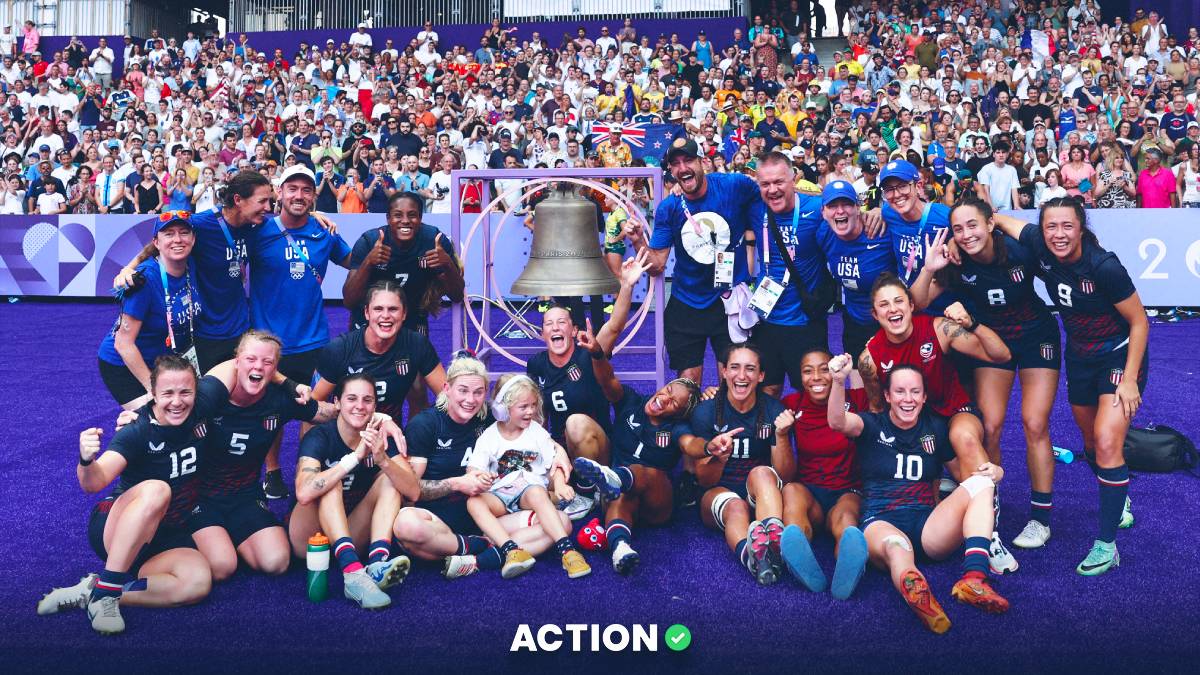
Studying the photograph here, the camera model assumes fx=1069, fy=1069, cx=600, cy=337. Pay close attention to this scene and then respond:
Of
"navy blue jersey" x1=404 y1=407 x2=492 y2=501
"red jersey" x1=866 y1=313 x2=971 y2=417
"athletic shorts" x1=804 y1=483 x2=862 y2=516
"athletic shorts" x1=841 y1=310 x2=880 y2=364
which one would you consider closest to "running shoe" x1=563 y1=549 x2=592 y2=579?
"navy blue jersey" x1=404 y1=407 x2=492 y2=501

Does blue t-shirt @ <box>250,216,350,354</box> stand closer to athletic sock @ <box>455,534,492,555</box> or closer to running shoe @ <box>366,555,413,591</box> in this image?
athletic sock @ <box>455,534,492,555</box>

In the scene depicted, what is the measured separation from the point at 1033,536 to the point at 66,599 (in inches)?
176

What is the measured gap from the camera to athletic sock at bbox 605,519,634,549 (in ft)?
17.0

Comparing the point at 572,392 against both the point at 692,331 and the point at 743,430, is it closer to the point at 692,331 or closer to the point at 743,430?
the point at 692,331

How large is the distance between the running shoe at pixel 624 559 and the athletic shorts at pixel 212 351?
256 centimetres

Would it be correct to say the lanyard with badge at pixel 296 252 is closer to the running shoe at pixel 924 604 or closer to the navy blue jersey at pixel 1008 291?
the navy blue jersey at pixel 1008 291

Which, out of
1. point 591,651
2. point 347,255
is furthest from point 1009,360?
point 347,255

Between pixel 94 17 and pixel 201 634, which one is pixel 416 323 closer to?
pixel 201 634

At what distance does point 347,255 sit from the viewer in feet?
21.6

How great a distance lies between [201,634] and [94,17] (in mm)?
25478

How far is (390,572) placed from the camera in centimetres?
464

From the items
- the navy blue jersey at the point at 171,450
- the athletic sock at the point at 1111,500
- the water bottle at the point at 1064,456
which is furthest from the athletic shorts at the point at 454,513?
the water bottle at the point at 1064,456

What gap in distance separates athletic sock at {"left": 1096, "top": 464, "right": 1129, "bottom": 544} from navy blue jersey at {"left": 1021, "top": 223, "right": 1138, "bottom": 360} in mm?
569

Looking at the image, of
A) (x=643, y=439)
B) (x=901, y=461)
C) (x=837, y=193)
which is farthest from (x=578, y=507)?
(x=837, y=193)
